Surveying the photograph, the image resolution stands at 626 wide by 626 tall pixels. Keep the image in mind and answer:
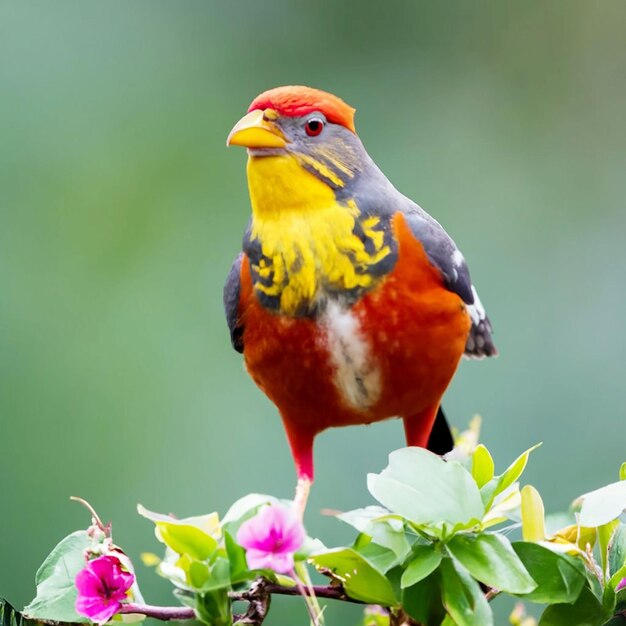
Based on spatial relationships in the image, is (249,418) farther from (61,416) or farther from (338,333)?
(338,333)

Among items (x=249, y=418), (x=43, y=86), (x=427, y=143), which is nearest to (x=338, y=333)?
(x=249, y=418)

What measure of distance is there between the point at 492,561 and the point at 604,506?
0.13 metres

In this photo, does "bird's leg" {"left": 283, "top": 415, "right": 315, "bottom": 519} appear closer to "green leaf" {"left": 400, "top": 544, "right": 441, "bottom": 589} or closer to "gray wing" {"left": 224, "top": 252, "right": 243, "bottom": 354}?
"gray wing" {"left": 224, "top": 252, "right": 243, "bottom": 354}

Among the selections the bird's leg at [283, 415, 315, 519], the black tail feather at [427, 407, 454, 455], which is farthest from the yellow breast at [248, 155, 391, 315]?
the black tail feather at [427, 407, 454, 455]

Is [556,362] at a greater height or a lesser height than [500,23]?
lesser

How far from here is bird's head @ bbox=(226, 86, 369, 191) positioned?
1.03 metres

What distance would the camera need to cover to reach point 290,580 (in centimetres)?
91

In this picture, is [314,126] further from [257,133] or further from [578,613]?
[578,613]

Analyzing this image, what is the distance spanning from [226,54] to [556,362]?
54.4 inches

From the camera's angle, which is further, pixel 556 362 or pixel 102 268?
pixel 102 268

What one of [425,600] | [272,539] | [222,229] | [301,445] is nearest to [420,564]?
[425,600]

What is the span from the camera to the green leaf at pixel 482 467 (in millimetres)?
977

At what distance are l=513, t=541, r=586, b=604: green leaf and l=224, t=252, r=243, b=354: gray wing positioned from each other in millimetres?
468

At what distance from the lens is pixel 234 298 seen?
1.23 m
